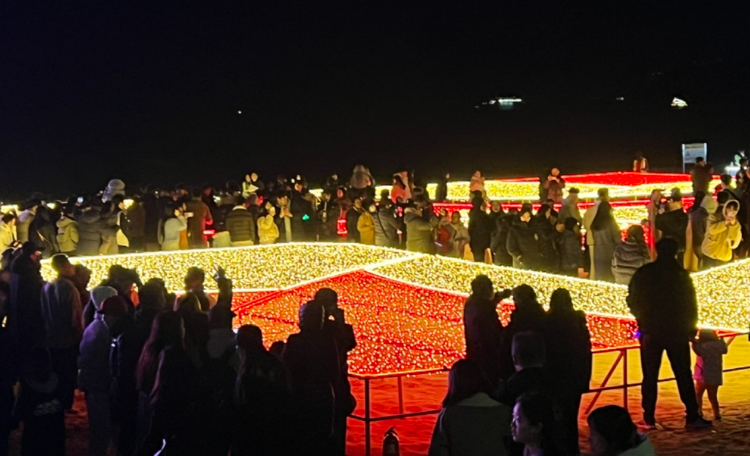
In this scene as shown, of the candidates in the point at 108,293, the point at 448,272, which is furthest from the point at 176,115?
the point at 108,293

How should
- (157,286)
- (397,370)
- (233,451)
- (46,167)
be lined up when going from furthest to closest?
(46,167)
(397,370)
(157,286)
(233,451)

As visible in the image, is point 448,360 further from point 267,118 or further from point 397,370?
point 267,118

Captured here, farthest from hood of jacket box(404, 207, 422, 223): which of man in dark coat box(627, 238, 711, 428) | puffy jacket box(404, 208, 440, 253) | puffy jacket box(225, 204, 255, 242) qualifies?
man in dark coat box(627, 238, 711, 428)

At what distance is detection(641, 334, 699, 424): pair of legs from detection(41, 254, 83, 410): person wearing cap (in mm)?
5013

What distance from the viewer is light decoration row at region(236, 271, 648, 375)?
1246 centimetres

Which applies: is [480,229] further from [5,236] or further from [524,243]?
[5,236]

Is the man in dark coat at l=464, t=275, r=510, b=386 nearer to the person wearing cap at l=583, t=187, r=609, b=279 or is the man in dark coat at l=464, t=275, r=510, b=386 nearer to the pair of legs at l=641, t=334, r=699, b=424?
the pair of legs at l=641, t=334, r=699, b=424

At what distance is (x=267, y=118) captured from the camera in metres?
47.1

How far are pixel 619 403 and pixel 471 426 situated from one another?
5406 mm

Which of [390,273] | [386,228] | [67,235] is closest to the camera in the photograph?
[390,273]

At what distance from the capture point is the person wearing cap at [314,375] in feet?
23.0

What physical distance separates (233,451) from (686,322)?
4.61 m

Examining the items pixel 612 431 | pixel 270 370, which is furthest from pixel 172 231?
pixel 612 431

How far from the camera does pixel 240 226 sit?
58.6 ft
